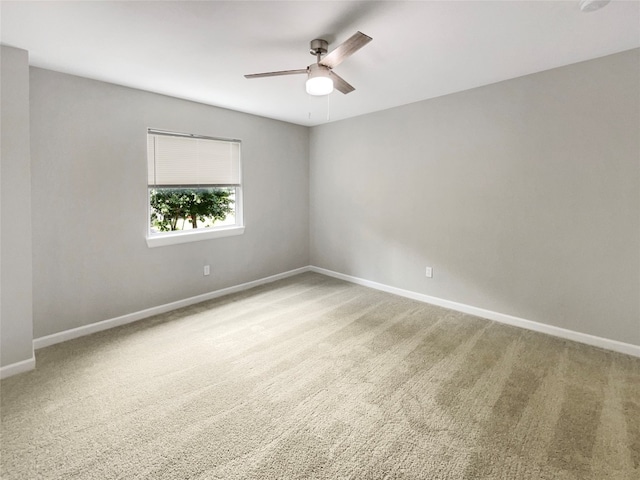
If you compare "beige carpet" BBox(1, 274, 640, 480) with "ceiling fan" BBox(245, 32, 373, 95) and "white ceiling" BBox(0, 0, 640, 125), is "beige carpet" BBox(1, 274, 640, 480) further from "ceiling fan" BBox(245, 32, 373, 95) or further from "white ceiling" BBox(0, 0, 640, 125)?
"white ceiling" BBox(0, 0, 640, 125)

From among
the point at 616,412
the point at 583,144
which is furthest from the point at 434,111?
the point at 616,412

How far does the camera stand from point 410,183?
4.02m

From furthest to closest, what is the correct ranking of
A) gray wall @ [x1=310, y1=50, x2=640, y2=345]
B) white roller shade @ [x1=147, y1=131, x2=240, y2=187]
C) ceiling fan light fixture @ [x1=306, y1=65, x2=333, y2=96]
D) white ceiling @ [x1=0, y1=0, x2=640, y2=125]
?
white roller shade @ [x1=147, y1=131, x2=240, y2=187] → gray wall @ [x1=310, y1=50, x2=640, y2=345] → ceiling fan light fixture @ [x1=306, y1=65, x2=333, y2=96] → white ceiling @ [x1=0, y1=0, x2=640, y2=125]

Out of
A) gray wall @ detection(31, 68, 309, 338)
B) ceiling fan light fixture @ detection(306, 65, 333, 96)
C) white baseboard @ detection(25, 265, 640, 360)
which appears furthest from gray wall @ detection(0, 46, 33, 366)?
ceiling fan light fixture @ detection(306, 65, 333, 96)

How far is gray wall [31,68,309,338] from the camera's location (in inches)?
109

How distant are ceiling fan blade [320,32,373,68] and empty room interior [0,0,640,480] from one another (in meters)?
0.03

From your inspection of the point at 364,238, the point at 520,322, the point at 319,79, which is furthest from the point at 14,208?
the point at 520,322

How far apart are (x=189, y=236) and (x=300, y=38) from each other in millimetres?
2552

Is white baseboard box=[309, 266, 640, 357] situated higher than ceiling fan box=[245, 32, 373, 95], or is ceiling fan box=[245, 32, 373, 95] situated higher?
ceiling fan box=[245, 32, 373, 95]

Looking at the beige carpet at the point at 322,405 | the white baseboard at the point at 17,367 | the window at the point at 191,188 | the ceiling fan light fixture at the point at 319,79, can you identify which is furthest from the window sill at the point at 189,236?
the ceiling fan light fixture at the point at 319,79

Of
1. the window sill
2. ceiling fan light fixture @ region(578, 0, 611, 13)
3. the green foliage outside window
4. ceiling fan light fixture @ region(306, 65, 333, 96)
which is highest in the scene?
ceiling fan light fixture @ region(578, 0, 611, 13)

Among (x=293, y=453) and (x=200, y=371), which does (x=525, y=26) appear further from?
(x=200, y=371)

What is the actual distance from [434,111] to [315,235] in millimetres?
2640

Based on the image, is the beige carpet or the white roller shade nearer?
the beige carpet
